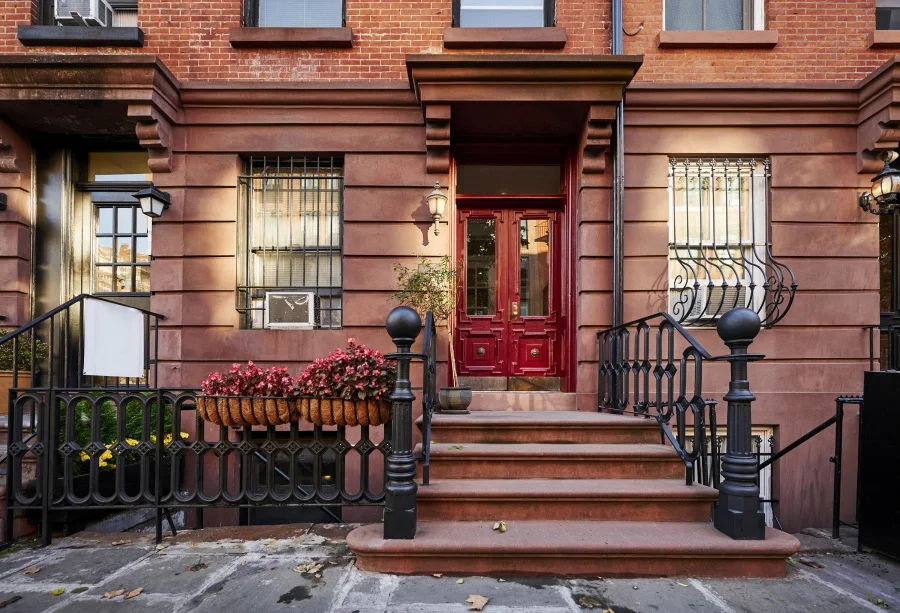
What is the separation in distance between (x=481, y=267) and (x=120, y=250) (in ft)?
16.0

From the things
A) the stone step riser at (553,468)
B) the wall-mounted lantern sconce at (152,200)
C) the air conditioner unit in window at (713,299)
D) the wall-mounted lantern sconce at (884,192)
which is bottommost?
the stone step riser at (553,468)

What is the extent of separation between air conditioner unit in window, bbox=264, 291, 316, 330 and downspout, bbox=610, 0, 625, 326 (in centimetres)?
371

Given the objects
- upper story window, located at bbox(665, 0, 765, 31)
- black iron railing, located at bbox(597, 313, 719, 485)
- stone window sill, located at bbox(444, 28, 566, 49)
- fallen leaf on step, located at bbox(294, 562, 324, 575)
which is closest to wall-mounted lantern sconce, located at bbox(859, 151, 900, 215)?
upper story window, located at bbox(665, 0, 765, 31)

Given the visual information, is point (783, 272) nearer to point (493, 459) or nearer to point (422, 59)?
point (493, 459)

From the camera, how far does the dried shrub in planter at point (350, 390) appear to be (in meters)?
4.04

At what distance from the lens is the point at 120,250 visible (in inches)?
265

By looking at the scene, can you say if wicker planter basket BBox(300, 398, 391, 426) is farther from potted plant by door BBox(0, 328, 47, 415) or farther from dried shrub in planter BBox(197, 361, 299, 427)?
potted plant by door BBox(0, 328, 47, 415)

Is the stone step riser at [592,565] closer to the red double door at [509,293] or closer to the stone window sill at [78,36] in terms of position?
the red double door at [509,293]

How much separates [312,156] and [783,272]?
6047 mm

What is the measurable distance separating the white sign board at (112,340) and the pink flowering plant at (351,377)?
2.23 metres

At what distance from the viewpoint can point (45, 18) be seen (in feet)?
21.0

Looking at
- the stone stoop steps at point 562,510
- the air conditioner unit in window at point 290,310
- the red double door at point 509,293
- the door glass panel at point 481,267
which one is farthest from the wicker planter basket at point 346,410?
the door glass panel at point 481,267

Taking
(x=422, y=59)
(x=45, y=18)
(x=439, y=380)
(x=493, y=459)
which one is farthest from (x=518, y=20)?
(x=45, y=18)

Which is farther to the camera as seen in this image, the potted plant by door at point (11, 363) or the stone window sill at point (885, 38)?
the stone window sill at point (885, 38)
